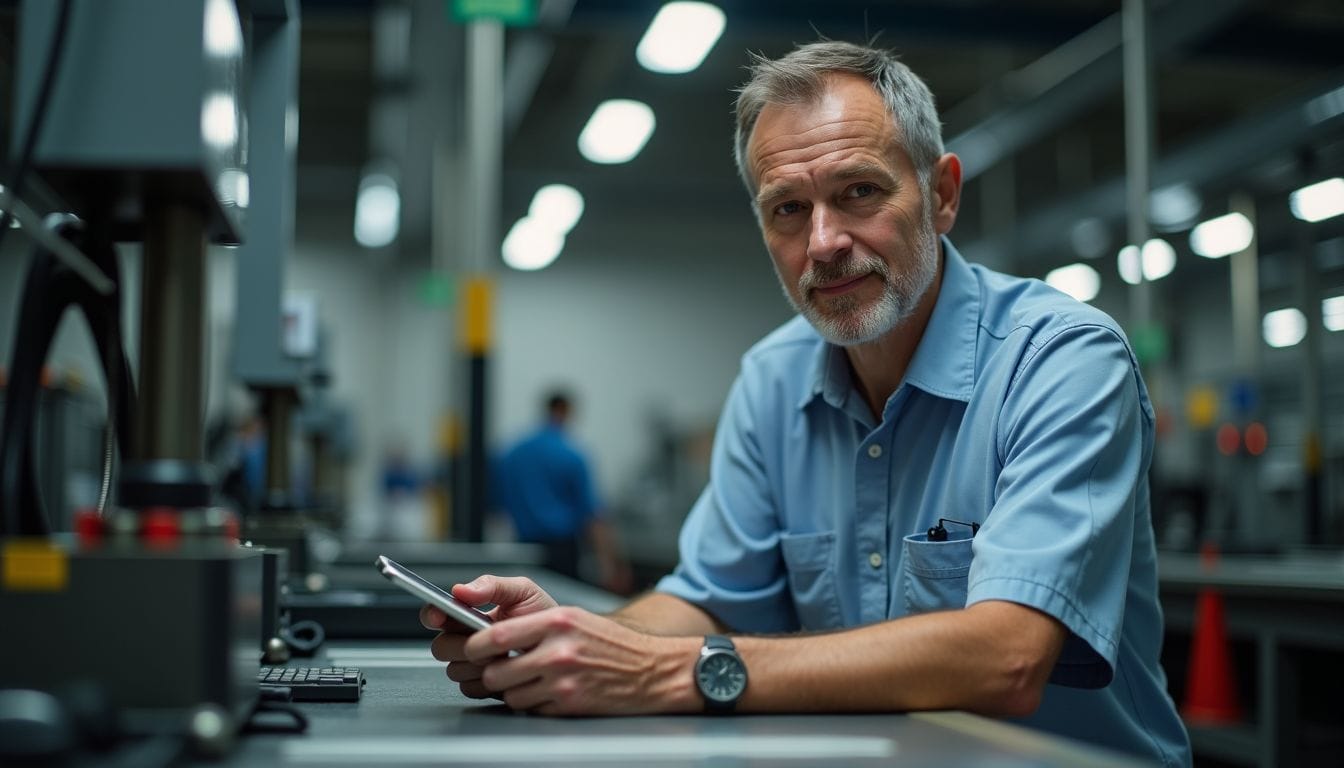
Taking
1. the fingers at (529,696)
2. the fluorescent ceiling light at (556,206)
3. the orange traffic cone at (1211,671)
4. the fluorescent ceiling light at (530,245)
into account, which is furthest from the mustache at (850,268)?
the fluorescent ceiling light at (530,245)

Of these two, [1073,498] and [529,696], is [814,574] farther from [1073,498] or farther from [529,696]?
[529,696]

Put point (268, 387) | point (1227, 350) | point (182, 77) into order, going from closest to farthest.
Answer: point (182, 77), point (268, 387), point (1227, 350)

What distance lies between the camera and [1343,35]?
561 centimetres

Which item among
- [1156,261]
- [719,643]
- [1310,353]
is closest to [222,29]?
[719,643]

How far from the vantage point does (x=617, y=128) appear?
696cm

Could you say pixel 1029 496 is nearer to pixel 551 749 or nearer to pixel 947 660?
pixel 947 660

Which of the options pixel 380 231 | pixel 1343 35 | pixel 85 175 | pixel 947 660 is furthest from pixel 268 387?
pixel 380 231

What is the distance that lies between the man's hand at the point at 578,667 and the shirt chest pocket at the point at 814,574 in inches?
20.6

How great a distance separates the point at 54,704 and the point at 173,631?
0.26 ft

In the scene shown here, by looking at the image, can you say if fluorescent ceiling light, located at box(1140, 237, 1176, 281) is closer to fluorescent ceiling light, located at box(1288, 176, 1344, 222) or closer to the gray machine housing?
fluorescent ceiling light, located at box(1288, 176, 1344, 222)

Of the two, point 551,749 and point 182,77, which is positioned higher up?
point 182,77

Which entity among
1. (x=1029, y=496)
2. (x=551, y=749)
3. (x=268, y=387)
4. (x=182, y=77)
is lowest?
(x=551, y=749)

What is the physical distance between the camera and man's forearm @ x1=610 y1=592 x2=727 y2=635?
143 centimetres

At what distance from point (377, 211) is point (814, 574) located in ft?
31.3
